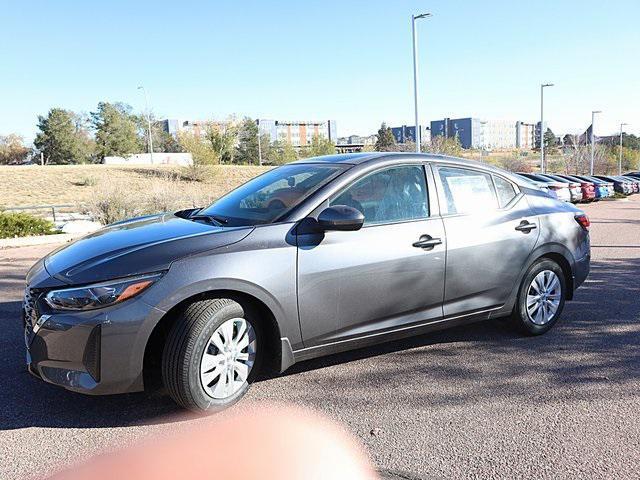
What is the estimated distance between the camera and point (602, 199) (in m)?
30.9

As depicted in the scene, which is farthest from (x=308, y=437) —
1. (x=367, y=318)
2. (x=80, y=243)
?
(x=80, y=243)

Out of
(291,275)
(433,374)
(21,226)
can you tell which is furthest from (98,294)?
(21,226)

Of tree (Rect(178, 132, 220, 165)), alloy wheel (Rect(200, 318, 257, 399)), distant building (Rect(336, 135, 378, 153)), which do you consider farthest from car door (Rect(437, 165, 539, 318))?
tree (Rect(178, 132, 220, 165))

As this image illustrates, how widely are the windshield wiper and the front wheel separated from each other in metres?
2.62

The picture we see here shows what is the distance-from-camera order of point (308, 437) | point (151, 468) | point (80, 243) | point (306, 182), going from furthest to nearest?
1. point (306, 182)
2. point (80, 243)
3. point (308, 437)
4. point (151, 468)

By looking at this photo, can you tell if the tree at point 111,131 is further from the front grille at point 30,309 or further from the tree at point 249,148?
the front grille at point 30,309

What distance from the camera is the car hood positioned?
329 cm

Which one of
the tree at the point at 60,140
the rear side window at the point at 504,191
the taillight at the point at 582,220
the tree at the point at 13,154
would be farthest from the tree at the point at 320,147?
the rear side window at the point at 504,191

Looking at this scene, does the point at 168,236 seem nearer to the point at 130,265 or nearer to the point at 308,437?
the point at 130,265

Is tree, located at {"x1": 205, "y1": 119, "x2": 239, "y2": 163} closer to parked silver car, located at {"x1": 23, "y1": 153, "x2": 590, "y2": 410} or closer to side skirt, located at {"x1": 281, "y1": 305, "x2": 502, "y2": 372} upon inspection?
parked silver car, located at {"x1": 23, "y1": 153, "x2": 590, "y2": 410}

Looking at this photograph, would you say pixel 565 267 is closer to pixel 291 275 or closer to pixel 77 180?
pixel 291 275

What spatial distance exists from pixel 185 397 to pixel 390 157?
2370 mm

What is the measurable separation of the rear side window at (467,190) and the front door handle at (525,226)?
0.27 metres

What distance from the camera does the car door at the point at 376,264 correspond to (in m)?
3.74
